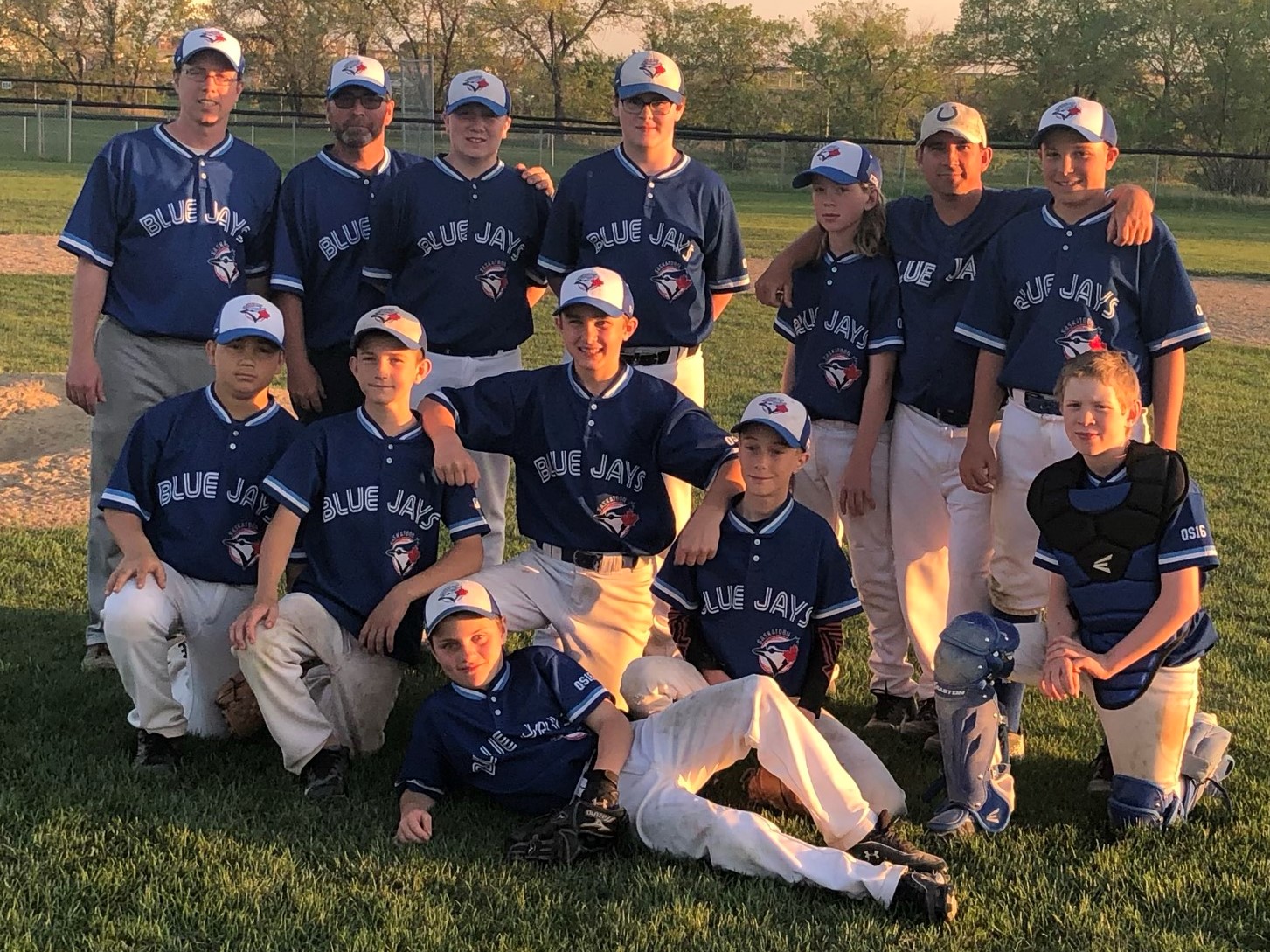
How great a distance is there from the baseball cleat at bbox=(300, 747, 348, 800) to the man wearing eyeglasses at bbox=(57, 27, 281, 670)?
130cm

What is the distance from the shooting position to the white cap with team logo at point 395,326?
403 centimetres

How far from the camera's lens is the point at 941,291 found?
14.2 ft

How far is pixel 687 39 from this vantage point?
59062mm

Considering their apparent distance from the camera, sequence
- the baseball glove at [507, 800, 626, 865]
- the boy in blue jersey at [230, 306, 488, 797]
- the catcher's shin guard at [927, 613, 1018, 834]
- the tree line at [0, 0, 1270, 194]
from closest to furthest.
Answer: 1. the baseball glove at [507, 800, 626, 865]
2. the catcher's shin guard at [927, 613, 1018, 834]
3. the boy in blue jersey at [230, 306, 488, 797]
4. the tree line at [0, 0, 1270, 194]

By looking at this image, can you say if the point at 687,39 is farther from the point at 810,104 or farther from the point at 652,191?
the point at 652,191

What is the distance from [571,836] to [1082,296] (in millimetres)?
2169

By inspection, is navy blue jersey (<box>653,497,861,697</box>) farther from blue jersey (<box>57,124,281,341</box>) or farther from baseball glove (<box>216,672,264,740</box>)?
blue jersey (<box>57,124,281,341</box>)

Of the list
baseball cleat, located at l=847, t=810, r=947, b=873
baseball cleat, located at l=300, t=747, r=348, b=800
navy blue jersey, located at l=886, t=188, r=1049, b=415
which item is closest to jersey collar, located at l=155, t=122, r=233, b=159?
baseball cleat, located at l=300, t=747, r=348, b=800

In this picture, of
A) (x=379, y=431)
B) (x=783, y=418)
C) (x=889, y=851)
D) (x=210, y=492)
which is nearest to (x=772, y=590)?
(x=783, y=418)

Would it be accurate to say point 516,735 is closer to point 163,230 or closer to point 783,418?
point 783,418

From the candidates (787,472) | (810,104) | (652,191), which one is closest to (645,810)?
(787,472)

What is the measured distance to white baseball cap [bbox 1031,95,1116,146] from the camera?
12.7ft

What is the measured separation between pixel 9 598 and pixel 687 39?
57.5 metres

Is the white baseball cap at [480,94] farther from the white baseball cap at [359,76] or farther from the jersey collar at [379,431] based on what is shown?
the jersey collar at [379,431]
